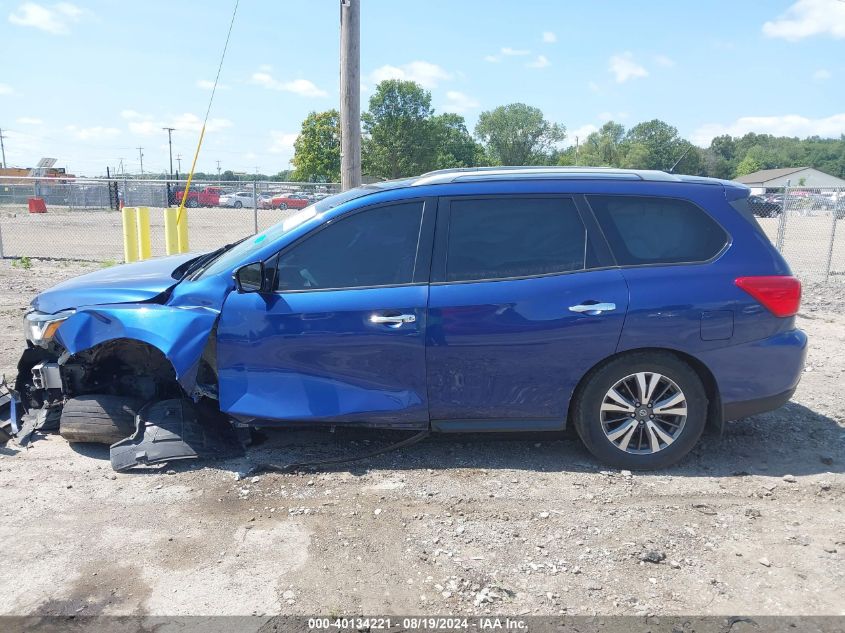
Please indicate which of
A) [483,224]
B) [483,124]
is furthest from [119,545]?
[483,124]

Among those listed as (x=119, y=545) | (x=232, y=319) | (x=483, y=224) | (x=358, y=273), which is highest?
(x=483, y=224)

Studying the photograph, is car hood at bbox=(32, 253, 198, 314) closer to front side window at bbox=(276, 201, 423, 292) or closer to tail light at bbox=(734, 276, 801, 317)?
front side window at bbox=(276, 201, 423, 292)

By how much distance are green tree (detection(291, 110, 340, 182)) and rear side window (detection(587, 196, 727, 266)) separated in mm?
67844

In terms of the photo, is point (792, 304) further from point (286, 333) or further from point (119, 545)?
point (119, 545)

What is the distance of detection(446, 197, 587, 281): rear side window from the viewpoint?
13.3 ft

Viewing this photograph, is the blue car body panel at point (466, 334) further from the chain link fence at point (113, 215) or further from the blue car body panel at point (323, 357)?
the chain link fence at point (113, 215)

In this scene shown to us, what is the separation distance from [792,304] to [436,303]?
89.0 inches

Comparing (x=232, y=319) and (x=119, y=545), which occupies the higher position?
(x=232, y=319)

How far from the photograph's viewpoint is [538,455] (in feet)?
14.6

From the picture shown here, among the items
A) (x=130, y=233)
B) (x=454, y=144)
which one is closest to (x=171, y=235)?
(x=130, y=233)

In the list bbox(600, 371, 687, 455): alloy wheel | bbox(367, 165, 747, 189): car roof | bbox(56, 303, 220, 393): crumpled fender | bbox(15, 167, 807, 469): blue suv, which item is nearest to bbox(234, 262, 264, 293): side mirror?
bbox(15, 167, 807, 469): blue suv

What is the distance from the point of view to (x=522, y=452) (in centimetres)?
449

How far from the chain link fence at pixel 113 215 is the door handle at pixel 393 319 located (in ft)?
25.9

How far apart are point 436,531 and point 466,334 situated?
116 centimetres
